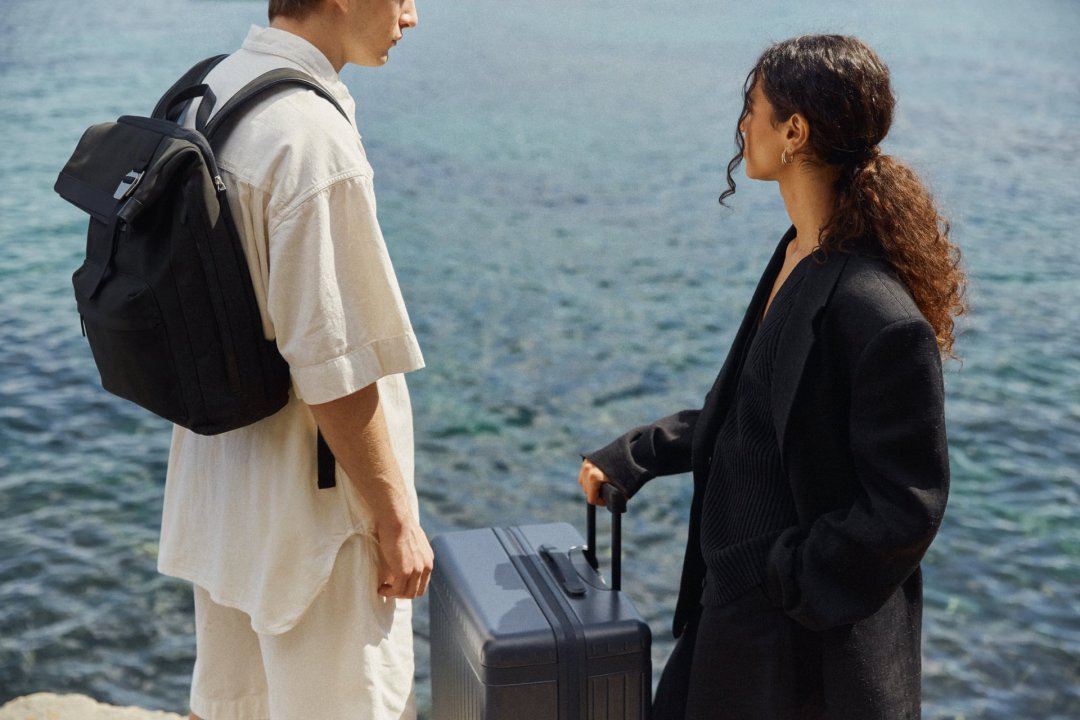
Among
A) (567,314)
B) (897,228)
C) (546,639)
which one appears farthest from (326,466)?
(567,314)

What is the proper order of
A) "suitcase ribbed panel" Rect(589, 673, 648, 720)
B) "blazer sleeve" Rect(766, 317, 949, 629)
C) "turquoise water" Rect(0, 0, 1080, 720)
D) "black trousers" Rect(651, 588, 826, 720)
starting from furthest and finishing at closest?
"turquoise water" Rect(0, 0, 1080, 720), "suitcase ribbed panel" Rect(589, 673, 648, 720), "black trousers" Rect(651, 588, 826, 720), "blazer sleeve" Rect(766, 317, 949, 629)

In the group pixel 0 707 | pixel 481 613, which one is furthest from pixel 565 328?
pixel 481 613

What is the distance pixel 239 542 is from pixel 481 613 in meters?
0.43

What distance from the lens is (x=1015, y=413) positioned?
6.16 metres

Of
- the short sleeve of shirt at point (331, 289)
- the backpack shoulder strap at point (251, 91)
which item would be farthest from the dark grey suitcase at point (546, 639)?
the backpack shoulder strap at point (251, 91)

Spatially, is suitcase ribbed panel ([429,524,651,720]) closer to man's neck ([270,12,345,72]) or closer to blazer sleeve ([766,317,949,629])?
blazer sleeve ([766,317,949,629])

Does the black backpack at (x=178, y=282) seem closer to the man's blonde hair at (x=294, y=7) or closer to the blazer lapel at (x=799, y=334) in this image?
the man's blonde hair at (x=294, y=7)

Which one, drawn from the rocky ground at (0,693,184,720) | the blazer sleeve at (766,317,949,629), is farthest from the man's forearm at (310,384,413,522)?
the rocky ground at (0,693,184,720)

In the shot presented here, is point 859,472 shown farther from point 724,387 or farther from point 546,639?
point 546,639

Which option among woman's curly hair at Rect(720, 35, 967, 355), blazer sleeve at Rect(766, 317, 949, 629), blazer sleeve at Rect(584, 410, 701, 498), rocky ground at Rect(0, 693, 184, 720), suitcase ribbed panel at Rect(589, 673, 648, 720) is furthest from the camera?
rocky ground at Rect(0, 693, 184, 720)

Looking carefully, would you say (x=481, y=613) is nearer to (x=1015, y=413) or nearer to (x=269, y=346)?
(x=269, y=346)

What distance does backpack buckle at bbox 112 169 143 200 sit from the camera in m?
1.82

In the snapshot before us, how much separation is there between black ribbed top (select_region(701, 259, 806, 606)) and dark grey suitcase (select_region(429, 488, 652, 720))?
0.17 metres

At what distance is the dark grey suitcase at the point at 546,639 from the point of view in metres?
2.04
